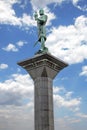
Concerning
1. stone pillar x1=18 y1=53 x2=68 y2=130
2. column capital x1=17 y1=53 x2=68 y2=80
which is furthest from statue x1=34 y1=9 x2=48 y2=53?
stone pillar x1=18 y1=53 x2=68 y2=130

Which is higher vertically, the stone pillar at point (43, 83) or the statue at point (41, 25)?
the statue at point (41, 25)

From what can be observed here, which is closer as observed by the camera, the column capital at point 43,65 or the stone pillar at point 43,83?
the stone pillar at point 43,83

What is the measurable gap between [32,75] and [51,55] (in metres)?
2.47

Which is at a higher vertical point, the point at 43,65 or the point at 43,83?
the point at 43,65

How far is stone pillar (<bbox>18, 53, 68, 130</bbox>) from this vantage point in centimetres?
2381

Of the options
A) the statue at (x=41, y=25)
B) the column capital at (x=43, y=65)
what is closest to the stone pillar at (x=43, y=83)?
the column capital at (x=43, y=65)

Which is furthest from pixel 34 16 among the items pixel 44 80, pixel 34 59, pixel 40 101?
pixel 40 101

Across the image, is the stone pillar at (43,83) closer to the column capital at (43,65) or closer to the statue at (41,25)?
the column capital at (43,65)

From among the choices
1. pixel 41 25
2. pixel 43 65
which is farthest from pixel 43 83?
pixel 41 25

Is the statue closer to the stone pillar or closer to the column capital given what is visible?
the column capital

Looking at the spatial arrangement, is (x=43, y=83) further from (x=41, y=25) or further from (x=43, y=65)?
(x=41, y=25)

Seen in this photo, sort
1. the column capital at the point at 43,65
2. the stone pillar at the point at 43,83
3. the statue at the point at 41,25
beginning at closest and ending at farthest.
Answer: the stone pillar at the point at 43,83 < the column capital at the point at 43,65 < the statue at the point at 41,25

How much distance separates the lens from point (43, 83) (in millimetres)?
24688

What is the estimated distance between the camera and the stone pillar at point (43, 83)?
23.8m
